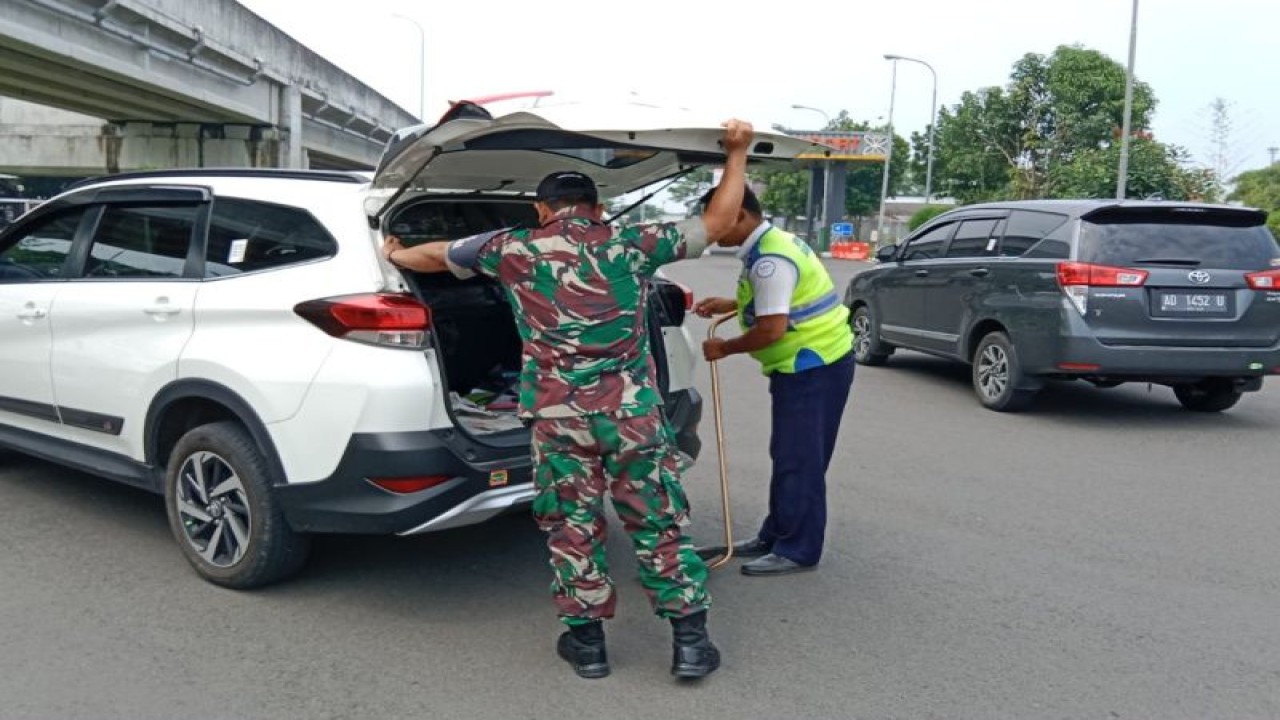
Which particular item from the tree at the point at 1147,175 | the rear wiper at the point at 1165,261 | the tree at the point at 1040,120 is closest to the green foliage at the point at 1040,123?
the tree at the point at 1040,120

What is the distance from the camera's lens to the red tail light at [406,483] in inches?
146

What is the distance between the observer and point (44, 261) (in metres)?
5.17

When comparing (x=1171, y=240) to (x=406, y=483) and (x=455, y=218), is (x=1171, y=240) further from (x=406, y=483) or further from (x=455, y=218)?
(x=406, y=483)

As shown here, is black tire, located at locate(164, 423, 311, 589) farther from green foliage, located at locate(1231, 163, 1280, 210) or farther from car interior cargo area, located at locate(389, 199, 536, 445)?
green foliage, located at locate(1231, 163, 1280, 210)

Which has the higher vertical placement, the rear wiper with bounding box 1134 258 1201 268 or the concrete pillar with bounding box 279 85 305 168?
the concrete pillar with bounding box 279 85 305 168

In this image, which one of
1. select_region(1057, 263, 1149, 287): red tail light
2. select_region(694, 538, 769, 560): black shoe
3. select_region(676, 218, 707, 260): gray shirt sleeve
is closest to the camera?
select_region(676, 218, 707, 260): gray shirt sleeve

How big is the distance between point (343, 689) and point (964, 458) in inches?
185

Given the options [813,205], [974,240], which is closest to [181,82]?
[974,240]

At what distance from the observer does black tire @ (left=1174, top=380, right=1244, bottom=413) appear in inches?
336

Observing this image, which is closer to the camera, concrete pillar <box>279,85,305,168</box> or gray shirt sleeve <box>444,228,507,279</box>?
gray shirt sleeve <box>444,228,507,279</box>

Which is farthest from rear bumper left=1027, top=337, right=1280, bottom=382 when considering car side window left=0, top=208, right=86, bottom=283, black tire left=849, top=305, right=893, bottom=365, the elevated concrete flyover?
the elevated concrete flyover

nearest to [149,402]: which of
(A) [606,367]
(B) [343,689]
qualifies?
(B) [343,689]

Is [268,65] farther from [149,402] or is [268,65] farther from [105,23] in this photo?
[149,402]

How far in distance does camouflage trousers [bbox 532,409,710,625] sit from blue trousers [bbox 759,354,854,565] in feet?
3.39
